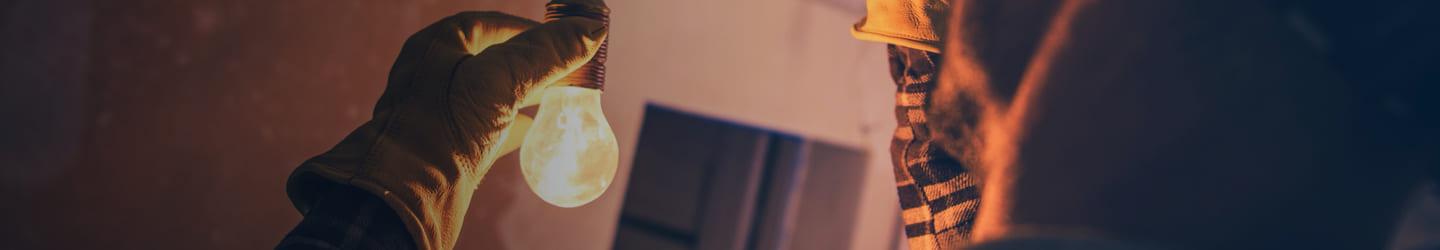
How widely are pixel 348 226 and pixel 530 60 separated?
16 cm

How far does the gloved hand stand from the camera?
490 mm

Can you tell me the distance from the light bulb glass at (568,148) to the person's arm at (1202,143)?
40cm

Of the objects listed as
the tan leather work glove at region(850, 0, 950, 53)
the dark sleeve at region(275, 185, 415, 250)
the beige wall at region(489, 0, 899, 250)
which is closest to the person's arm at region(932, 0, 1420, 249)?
the tan leather work glove at region(850, 0, 950, 53)

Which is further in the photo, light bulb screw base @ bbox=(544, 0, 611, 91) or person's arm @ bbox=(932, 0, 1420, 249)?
light bulb screw base @ bbox=(544, 0, 611, 91)

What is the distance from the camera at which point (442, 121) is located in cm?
52

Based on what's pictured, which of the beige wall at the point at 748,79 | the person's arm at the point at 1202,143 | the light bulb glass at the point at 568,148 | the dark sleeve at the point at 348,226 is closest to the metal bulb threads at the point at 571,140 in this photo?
the light bulb glass at the point at 568,148

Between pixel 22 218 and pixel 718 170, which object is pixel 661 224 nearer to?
pixel 718 170

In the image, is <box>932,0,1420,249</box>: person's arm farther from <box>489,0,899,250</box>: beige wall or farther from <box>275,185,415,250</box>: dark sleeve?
<box>489,0,899,250</box>: beige wall

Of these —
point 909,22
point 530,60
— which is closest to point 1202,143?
point 909,22

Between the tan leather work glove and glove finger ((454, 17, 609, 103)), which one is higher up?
the tan leather work glove

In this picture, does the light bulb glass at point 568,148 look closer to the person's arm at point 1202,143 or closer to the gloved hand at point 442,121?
the gloved hand at point 442,121

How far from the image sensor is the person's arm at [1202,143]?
244mm

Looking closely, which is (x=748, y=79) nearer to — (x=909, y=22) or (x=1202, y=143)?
(x=909, y=22)

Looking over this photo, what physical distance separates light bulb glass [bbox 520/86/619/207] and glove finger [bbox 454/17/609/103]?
5 centimetres
